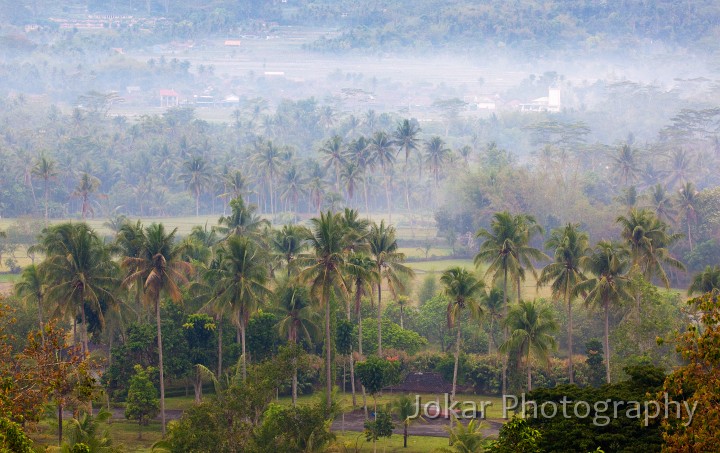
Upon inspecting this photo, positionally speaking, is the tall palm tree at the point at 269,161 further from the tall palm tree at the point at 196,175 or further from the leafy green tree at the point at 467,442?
the leafy green tree at the point at 467,442

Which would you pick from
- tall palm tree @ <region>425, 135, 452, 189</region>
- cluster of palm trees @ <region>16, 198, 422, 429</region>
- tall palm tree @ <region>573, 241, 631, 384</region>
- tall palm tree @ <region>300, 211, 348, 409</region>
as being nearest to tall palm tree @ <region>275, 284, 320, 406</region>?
cluster of palm trees @ <region>16, 198, 422, 429</region>

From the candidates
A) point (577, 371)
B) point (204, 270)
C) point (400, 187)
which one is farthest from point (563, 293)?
point (400, 187)

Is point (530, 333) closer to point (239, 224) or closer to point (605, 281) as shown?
point (605, 281)

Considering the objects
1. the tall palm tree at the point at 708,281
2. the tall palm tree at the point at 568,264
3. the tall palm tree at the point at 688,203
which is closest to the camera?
the tall palm tree at the point at 708,281

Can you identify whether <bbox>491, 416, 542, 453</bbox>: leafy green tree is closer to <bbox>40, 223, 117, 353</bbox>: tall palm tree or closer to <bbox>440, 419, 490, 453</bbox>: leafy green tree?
<bbox>440, 419, 490, 453</bbox>: leafy green tree

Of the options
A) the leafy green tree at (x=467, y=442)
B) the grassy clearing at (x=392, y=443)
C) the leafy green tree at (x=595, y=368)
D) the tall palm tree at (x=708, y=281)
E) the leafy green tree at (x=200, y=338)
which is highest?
the tall palm tree at (x=708, y=281)

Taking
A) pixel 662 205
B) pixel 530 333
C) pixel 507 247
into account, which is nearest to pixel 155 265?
pixel 530 333

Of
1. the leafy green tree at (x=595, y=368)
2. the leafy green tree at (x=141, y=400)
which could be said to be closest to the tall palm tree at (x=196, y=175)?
the leafy green tree at (x=141, y=400)

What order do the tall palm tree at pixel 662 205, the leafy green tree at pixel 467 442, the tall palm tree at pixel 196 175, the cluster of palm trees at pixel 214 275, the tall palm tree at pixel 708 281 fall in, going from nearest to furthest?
the leafy green tree at pixel 467 442 → the cluster of palm trees at pixel 214 275 → the tall palm tree at pixel 708 281 → the tall palm tree at pixel 662 205 → the tall palm tree at pixel 196 175

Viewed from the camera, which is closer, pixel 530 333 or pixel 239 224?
pixel 530 333
